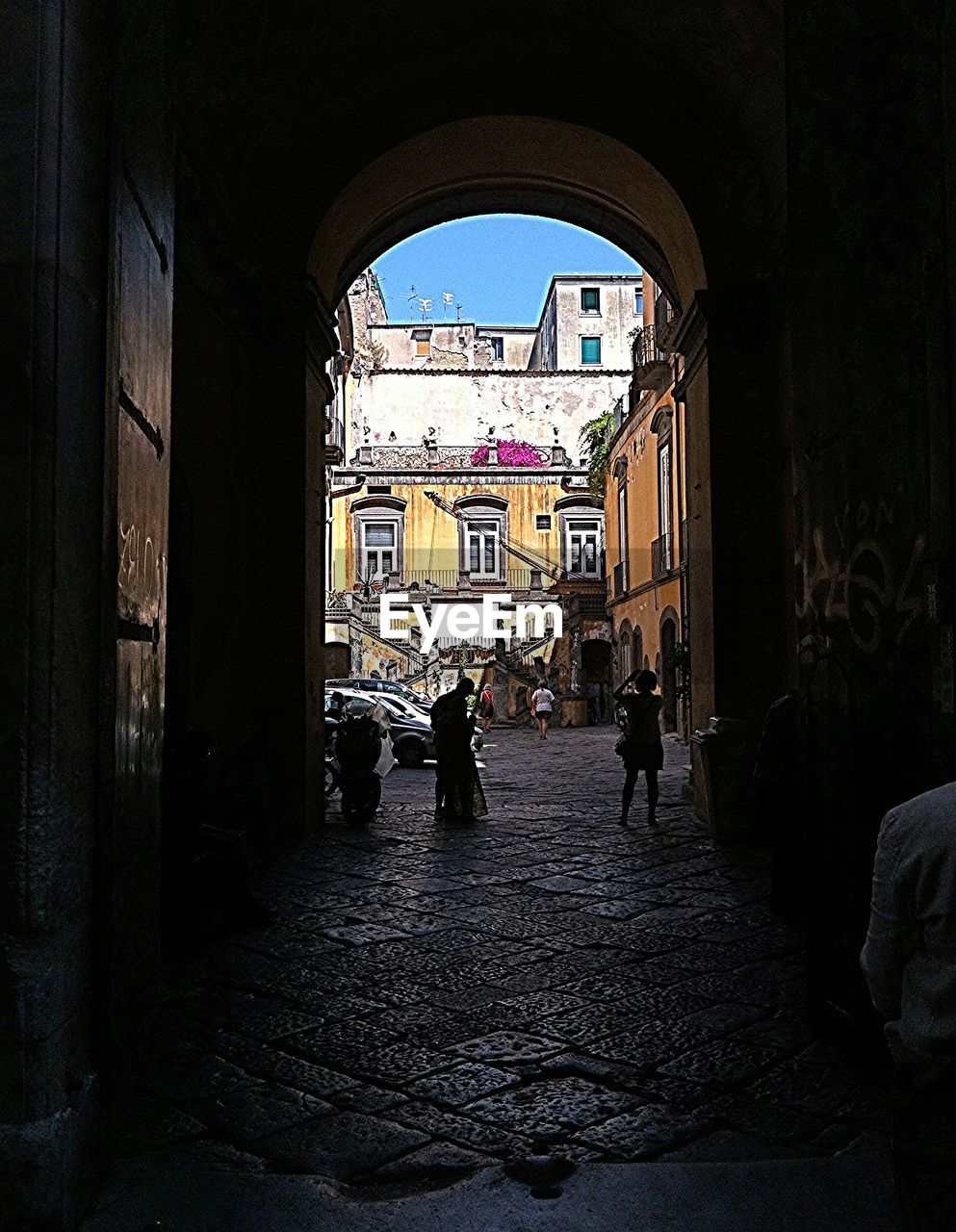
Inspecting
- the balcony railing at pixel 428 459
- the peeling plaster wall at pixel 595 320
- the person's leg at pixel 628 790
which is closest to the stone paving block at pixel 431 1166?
the person's leg at pixel 628 790

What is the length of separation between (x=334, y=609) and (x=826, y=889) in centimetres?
2909

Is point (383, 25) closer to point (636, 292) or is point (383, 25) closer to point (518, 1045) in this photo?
point (518, 1045)

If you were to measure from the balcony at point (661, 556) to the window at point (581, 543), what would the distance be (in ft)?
41.0

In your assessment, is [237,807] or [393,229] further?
[393,229]

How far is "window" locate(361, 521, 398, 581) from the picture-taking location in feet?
114

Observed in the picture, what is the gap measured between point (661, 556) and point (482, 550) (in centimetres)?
1419

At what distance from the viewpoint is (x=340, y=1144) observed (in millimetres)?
2979

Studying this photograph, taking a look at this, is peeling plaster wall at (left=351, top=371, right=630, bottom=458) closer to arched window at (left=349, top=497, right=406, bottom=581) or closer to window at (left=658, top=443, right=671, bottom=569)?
arched window at (left=349, top=497, right=406, bottom=581)

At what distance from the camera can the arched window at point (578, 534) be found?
115 feet

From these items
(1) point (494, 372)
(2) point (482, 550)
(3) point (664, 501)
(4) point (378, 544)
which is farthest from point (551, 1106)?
(1) point (494, 372)

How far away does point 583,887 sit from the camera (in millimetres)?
6434

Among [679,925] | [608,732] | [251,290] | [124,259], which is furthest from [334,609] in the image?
[124,259]

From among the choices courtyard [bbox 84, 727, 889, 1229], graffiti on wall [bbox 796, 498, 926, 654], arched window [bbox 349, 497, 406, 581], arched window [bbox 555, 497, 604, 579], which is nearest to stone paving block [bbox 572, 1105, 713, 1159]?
courtyard [bbox 84, 727, 889, 1229]

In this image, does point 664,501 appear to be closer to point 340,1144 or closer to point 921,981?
point 340,1144
